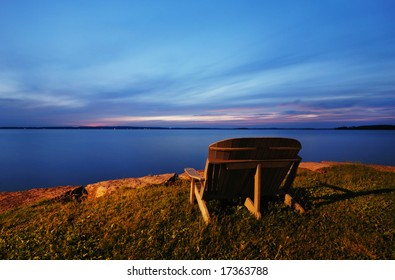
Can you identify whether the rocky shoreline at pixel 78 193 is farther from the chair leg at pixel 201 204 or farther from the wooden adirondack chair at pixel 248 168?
the wooden adirondack chair at pixel 248 168

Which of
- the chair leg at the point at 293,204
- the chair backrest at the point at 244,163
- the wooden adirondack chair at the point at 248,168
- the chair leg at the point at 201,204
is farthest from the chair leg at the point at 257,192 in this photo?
the chair leg at the point at 201,204

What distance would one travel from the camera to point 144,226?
14.4 feet

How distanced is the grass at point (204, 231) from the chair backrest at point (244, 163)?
0.52 m

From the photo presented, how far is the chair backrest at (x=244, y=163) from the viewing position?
13.4ft

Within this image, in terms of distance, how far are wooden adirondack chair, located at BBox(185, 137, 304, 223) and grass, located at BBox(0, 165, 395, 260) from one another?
1.27ft

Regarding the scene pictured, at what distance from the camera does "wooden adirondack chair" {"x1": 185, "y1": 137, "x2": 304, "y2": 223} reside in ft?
13.5

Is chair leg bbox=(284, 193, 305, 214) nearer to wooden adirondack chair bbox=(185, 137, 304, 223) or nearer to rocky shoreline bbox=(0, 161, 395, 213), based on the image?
wooden adirondack chair bbox=(185, 137, 304, 223)

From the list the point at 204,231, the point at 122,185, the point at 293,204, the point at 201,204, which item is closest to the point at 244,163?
the point at 201,204

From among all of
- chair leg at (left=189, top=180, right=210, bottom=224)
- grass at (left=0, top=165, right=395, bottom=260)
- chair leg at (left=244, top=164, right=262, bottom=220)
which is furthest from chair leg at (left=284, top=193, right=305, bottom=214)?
chair leg at (left=189, top=180, right=210, bottom=224)

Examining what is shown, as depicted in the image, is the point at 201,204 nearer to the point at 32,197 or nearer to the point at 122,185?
the point at 122,185

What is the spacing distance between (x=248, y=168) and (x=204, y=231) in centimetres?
138
